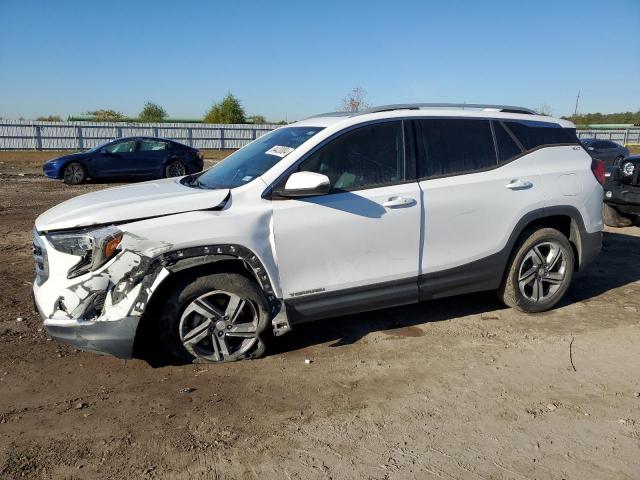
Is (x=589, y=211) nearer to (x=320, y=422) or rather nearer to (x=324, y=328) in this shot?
(x=324, y=328)

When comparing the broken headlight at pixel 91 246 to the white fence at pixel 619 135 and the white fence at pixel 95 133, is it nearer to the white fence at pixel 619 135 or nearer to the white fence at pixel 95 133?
the white fence at pixel 95 133

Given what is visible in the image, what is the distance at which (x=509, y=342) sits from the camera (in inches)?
174

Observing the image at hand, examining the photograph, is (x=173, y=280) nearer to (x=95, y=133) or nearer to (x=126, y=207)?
(x=126, y=207)

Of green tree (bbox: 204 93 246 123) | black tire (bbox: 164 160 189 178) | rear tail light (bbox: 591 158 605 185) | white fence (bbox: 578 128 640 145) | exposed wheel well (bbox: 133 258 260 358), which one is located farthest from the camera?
green tree (bbox: 204 93 246 123)

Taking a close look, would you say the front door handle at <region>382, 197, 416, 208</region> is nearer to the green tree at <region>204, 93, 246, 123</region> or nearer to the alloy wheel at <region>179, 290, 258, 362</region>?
the alloy wheel at <region>179, 290, 258, 362</region>

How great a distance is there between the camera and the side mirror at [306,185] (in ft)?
12.2

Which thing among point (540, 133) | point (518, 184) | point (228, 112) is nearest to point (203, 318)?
point (518, 184)

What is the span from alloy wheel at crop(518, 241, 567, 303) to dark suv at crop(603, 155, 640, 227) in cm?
445

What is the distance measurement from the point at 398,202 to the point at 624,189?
624cm

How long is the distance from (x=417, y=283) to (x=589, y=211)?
1.98 meters

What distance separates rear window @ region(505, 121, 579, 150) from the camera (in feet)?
15.9

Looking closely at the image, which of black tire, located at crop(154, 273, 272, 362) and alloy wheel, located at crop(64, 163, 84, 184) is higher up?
alloy wheel, located at crop(64, 163, 84, 184)

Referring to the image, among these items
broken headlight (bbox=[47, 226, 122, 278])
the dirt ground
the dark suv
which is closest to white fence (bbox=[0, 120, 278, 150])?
the dark suv

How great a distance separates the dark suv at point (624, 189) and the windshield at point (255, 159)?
642 cm
